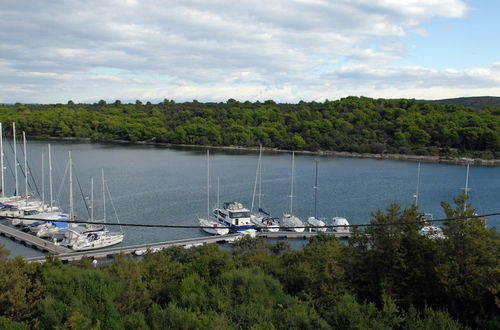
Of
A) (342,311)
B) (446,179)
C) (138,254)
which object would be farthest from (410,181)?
(342,311)

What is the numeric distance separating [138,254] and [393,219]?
7.64m

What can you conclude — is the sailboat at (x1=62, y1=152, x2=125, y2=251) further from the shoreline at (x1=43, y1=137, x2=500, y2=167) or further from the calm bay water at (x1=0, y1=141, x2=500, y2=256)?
the shoreline at (x1=43, y1=137, x2=500, y2=167)

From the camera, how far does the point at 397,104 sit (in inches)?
1982

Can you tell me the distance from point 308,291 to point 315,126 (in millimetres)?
37110

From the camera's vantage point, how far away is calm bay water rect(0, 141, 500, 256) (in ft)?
57.0

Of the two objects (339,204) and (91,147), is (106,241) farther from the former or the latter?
(91,147)

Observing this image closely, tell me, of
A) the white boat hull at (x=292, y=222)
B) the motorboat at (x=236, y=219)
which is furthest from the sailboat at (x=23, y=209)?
the white boat hull at (x=292, y=222)

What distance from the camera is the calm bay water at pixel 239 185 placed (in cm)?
1738

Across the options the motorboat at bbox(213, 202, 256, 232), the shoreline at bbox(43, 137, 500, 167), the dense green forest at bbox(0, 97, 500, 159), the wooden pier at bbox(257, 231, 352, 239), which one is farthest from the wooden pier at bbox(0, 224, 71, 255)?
the dense green forest at bbox(0, 97, 500, 159)

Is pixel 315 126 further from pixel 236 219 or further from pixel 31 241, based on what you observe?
pixel 31 241

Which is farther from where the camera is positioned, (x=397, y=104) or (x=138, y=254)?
(x=397, y=104)

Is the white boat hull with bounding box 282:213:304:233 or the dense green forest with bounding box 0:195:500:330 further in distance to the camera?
the white boat hull with bounding box 282:213:304:233

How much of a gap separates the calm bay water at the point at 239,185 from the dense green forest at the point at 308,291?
7332 millimetres

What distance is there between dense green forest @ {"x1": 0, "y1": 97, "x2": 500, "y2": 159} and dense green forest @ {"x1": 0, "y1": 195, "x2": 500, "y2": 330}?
31221 millimetres
